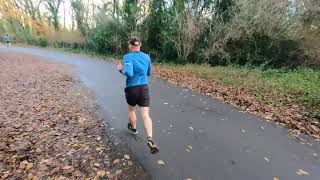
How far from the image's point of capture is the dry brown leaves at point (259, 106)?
25.7 feet

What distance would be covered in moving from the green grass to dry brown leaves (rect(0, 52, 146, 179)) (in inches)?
239

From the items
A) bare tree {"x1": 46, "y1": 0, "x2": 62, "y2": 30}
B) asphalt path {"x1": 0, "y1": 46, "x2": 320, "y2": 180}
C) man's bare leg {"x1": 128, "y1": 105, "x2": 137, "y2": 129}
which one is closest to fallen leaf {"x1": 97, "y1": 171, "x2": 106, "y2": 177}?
asphalt path {"x1": 0, "y1": 46, "x2": 320, "y2": 180}

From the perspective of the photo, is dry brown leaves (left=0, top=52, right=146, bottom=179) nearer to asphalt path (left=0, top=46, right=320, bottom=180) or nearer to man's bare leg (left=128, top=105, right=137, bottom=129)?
asphalt path (left=0, top=46, right=320, bottom=180)

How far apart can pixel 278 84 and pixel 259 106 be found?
4.27m

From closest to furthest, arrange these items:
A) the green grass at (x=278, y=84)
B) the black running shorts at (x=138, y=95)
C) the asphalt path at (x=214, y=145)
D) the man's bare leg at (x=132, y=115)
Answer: the asphalt path at (x=214, y=145), the black running shorts at (x=138, y=95), the man's bare leg at (x=132, y=115), the green grass at (x=278, y=84)

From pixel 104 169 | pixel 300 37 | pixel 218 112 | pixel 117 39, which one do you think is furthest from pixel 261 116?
pixel 117 39

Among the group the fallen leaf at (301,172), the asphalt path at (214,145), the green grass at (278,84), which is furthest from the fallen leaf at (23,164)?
the green grass at (278,84)

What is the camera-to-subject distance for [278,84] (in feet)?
Result: 43.8

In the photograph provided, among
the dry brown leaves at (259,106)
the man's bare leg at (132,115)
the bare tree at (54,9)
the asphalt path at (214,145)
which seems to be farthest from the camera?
the bare tree at (54,9)

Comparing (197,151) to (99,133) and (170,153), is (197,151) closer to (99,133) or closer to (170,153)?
(170,153)

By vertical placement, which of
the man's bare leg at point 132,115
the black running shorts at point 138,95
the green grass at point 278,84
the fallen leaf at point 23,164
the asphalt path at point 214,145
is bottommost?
the fallen leaf at point 23,164

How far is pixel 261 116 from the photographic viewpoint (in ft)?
28.2

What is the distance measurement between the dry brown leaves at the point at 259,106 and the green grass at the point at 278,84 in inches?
13.6

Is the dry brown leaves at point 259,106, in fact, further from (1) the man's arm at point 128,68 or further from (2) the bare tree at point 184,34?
(2) the bare tree at point 184,34
